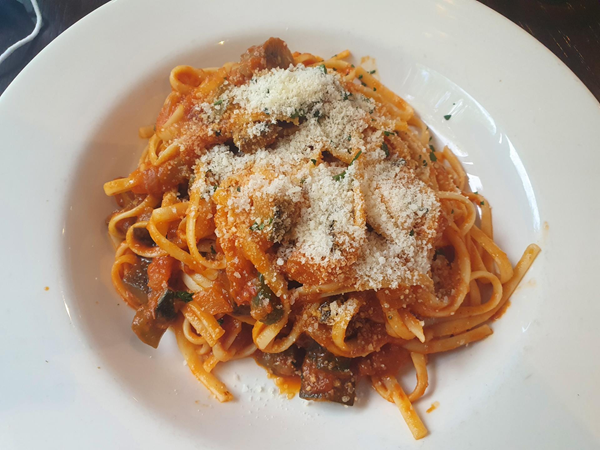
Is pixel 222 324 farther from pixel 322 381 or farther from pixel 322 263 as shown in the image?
pixel 322 263

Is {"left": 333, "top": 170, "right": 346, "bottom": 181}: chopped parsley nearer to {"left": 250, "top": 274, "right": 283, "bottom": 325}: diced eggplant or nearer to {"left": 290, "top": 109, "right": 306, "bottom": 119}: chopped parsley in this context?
{"left": 290, "top": 109, "right": 306, "bottom": 119}: chopped parsley

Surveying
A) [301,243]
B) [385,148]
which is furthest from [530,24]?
[301,243]

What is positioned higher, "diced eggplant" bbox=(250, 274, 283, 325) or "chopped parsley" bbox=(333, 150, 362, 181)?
"chopped parsley" bbox=(333, 150, 362, 181)

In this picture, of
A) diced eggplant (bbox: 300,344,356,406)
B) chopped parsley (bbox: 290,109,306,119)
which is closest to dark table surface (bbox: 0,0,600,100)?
chopped parsley (bbox: 290,109,306,119)

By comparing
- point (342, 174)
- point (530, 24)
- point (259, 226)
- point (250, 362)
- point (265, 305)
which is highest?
point (530, 24)

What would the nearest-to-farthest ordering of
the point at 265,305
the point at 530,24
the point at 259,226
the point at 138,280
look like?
the point at 259,226, the point at 265,305, the point at 138,280, the point at 530,24

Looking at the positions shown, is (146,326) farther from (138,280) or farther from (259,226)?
(259,226)

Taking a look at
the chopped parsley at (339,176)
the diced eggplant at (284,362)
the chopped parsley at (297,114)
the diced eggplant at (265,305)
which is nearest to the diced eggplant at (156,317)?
the diced eggplant at (265,305)

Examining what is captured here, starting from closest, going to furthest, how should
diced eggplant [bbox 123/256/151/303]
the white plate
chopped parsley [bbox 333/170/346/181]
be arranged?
the white plate → chopped parsley [bbox 333/170/346/181] → diced eggplant [bbox 123/256/151/303]
